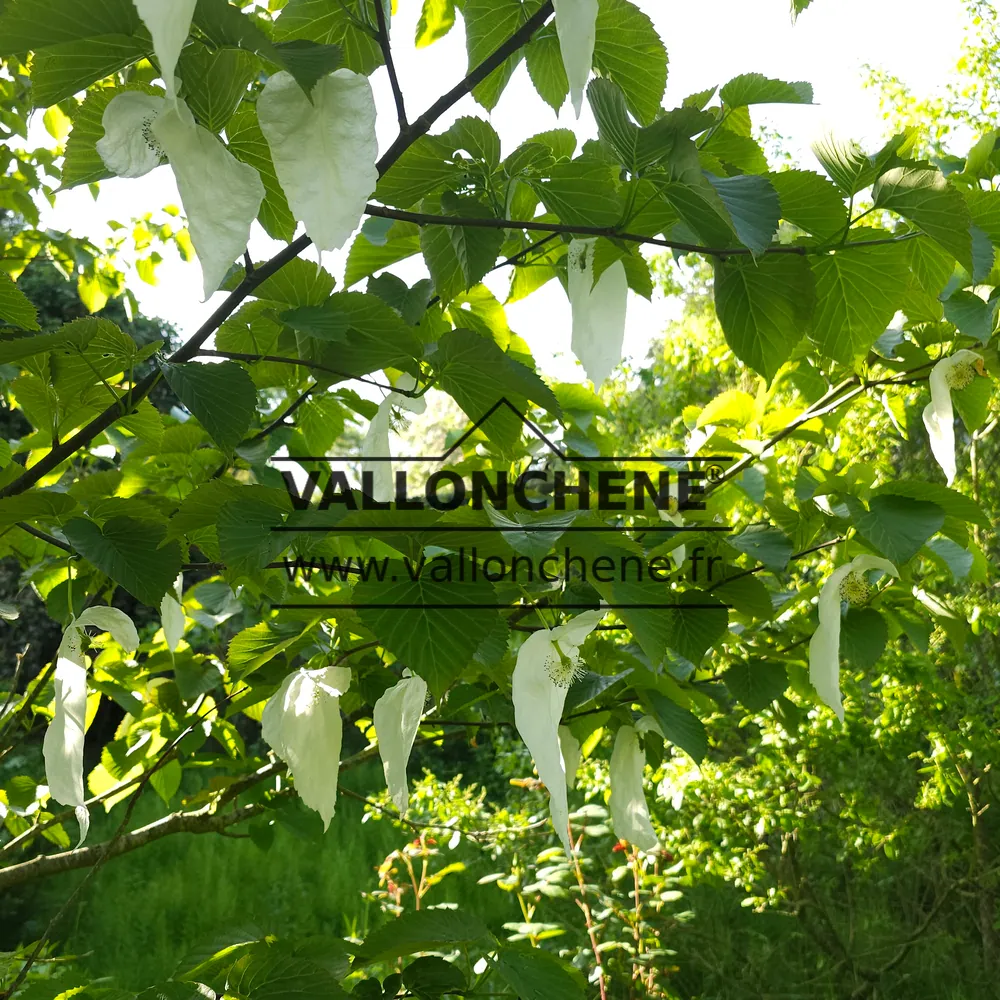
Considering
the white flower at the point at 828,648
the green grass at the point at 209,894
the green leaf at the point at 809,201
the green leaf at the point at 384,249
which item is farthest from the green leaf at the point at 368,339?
the green grass at the point at 209,894

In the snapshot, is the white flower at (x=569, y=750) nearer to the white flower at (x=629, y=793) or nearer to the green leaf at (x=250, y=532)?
the white flower at (x=629, y=793)

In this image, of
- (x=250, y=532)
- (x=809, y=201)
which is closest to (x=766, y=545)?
(x=809, y=201)

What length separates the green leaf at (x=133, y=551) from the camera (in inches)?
20.5

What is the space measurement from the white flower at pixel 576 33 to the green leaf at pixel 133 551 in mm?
332

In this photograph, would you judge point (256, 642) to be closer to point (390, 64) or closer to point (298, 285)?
point (298, 285)

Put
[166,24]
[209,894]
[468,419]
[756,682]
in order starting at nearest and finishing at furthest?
[166,24], [468,419], [756,682], [209,894]

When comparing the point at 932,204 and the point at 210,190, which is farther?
the point at 932,204

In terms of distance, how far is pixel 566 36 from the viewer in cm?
34

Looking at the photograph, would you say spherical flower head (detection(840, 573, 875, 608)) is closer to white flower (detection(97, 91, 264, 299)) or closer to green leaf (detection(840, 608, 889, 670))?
green leaf (detection(840, 608, 889, 670))

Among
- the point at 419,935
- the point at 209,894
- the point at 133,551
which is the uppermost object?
the point at 133,551

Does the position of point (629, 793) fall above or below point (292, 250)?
below

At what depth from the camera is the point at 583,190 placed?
0.51 meters

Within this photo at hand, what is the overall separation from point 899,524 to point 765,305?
0.23 metres

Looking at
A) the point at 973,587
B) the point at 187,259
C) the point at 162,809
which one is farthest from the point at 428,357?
the point at 162,809
